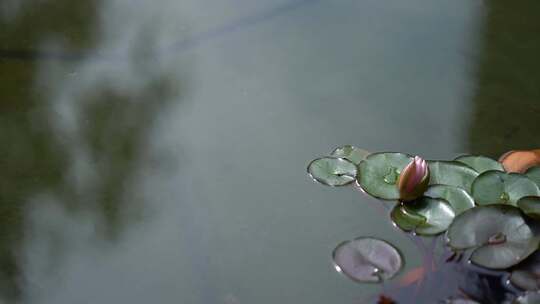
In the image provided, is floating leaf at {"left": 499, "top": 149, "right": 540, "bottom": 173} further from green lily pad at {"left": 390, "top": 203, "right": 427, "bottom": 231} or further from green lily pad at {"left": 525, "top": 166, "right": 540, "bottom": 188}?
green lily pad at {"left": 390, "top": 203, "right": 427, "bottom": 231}

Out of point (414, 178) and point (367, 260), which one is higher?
point (414, 178)

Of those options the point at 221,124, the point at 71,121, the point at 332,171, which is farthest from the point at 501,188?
the point at 71,121

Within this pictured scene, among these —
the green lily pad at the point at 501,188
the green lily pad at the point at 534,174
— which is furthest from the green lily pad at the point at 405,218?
the green lily pad at the point at 534,174

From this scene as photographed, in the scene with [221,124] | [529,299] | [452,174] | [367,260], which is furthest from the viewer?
[221,124]

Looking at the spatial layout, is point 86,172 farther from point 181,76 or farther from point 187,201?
point 181,76

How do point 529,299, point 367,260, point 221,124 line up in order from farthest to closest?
1. point 221,124
2. point 367,260
3. point 529,299

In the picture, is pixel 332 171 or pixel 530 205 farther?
pixel 332 171

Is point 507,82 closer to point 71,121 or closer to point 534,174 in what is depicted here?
point 534,174
